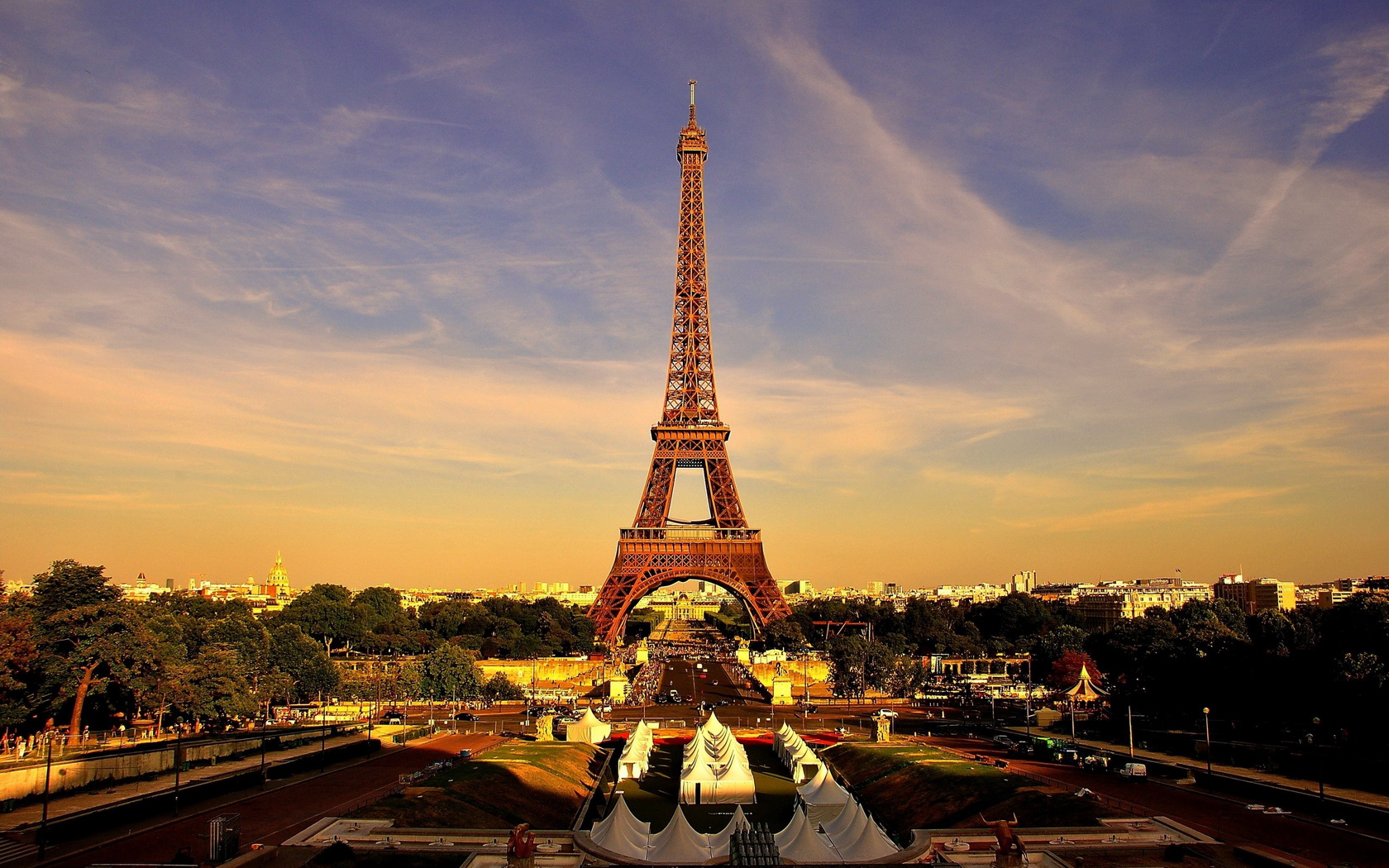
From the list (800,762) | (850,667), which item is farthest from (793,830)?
(850,667)

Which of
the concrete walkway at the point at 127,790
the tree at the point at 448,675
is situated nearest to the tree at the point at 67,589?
the concrete walkway at the point at 127,790

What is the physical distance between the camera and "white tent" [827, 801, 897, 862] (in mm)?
33938

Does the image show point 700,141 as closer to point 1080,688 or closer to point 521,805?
point 1080,688

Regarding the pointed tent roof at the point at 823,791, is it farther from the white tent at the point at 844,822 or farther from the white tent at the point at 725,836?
the white tent at the point at 725,836

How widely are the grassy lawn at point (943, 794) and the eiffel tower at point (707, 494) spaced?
58.8m

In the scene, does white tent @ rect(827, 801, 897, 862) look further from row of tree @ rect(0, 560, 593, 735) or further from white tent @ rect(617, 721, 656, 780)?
row of tree @ rect(0, 560, 593, 735)

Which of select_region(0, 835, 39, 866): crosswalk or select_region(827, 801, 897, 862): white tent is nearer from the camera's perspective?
select_region(827, 801, 897, 862): white tent

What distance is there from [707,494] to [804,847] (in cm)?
9546

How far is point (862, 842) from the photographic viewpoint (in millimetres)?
34688

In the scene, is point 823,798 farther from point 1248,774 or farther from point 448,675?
point 448,675

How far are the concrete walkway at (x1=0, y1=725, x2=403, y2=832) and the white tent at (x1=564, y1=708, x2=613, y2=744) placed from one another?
51.7 feet

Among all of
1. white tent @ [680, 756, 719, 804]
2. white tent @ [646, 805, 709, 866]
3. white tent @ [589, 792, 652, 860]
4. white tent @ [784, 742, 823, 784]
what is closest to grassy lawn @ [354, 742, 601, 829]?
white tent @ [680, 756, 719, 804]

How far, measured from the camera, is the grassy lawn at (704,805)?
48.4 metres

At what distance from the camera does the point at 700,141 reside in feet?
445
